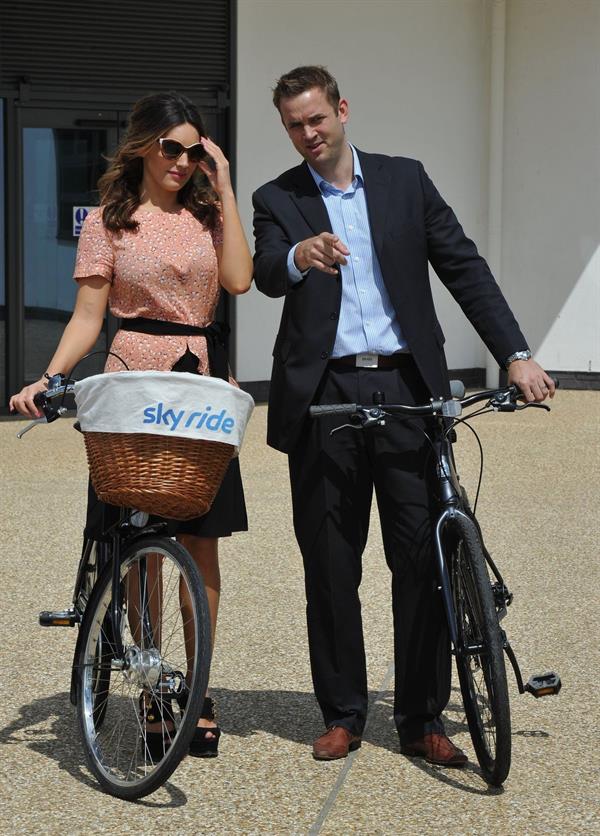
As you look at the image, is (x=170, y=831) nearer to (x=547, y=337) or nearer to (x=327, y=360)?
(x=327, y=360)

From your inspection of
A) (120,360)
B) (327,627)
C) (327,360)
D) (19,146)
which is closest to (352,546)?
(327,627)

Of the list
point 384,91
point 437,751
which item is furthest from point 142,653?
point 384,91

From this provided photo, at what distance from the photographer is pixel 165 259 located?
4254 millimetres

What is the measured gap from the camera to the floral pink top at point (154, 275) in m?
4.26

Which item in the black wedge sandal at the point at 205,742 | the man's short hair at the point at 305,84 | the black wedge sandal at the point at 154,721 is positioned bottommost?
the black wedge sandal at the point at 205,742

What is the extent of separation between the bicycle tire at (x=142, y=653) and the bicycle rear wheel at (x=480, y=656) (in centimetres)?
72

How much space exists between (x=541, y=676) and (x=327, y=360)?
1.10m

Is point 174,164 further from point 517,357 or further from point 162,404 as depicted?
point 517,357

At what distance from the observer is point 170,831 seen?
3818 mm

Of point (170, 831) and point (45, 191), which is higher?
point (45, 191)

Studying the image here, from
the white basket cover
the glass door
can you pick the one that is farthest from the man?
the glass door

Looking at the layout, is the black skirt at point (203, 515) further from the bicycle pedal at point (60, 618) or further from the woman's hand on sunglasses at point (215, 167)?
the woman's hand on sunglasses at point (215, 167)

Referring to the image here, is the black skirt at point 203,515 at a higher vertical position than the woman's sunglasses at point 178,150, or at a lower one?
lower

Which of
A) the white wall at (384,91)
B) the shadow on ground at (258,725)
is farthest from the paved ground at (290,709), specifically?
the white wall at (384,91)
